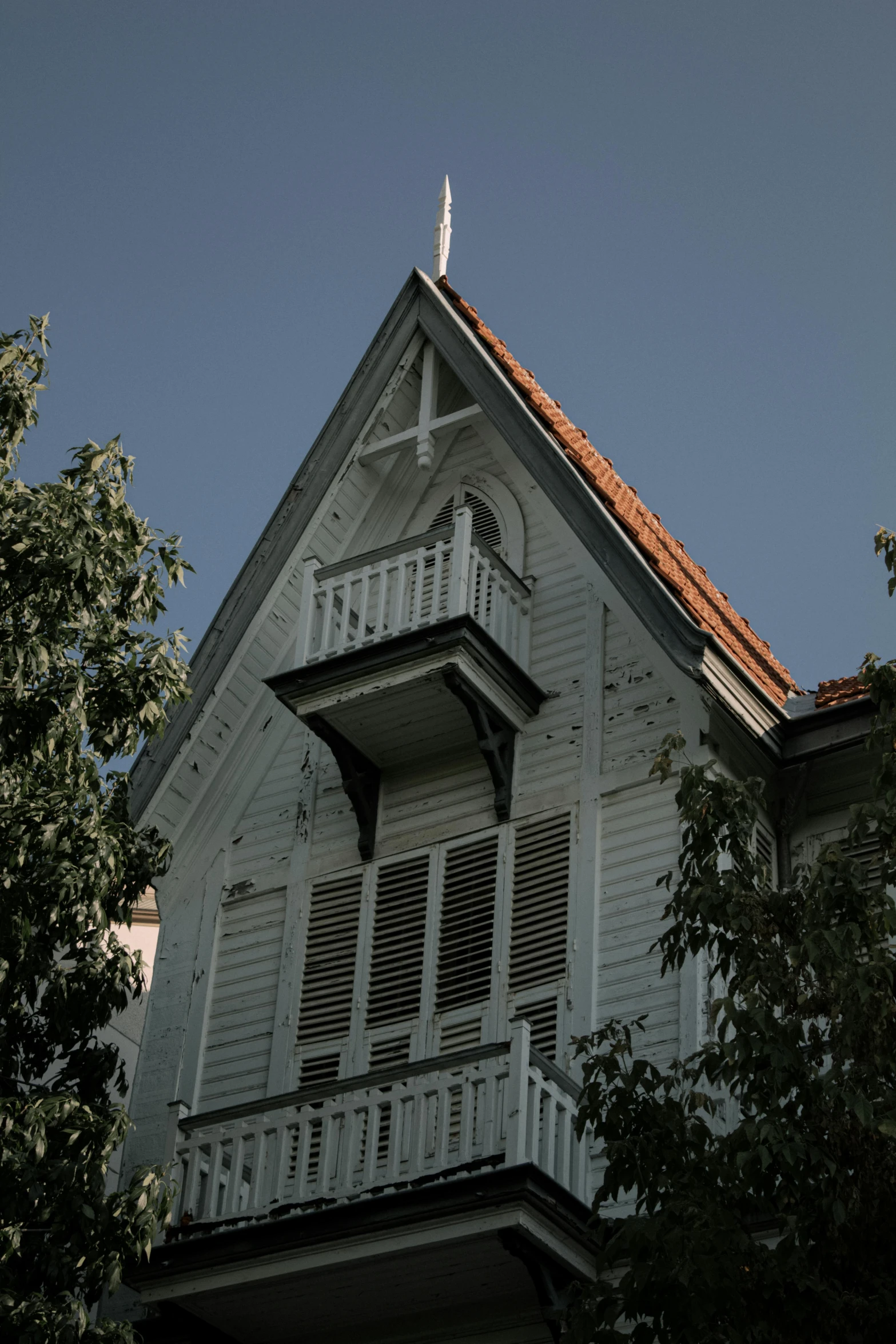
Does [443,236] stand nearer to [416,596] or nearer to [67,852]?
[416,596]

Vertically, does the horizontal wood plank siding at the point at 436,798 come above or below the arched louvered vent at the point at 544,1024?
above

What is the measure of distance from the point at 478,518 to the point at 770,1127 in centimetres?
987

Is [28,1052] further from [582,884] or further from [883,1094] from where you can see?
[883,1094]

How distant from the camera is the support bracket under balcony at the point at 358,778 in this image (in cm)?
1644

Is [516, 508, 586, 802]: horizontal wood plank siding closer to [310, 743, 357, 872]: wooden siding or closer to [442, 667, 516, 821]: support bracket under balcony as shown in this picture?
[442, 667, 516, 821]: support bracket under balcony

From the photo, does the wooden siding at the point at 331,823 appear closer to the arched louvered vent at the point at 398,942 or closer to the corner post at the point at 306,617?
the arched louvered vent at the point at 398,942

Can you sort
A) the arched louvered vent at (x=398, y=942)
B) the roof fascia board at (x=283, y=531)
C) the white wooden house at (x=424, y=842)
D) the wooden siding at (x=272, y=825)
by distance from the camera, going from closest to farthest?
the white wooden house at (x=424, y=842), the arched louvered vent at (x=398, y=942), the wooden siding at (x=272, y=825), the roof fascia board at (x=283, y=531)

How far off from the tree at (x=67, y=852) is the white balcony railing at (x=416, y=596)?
12.2ft

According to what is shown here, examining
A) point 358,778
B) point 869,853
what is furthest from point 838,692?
point 358,778

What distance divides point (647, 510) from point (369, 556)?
437 centimetres

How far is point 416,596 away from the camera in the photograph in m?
16.3

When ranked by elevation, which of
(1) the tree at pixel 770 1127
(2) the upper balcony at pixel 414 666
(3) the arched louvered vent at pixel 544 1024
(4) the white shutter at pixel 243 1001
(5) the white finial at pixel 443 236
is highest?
(5) the white finial at pixel 443 236

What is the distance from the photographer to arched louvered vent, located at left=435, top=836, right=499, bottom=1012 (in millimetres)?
15234

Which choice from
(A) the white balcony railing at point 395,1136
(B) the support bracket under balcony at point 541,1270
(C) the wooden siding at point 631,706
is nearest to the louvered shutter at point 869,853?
(C) the wooden siding at point 631,706
